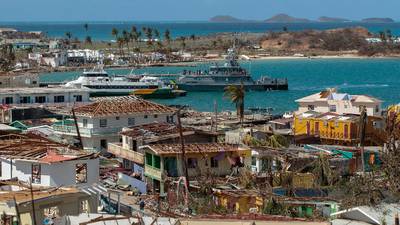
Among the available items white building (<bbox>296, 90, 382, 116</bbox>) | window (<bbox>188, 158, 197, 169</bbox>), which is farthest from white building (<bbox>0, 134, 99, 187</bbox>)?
white building (<bbox>296, 90, 382, 116</bbox>)

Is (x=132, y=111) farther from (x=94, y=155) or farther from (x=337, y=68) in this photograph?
(x=337, y=68)

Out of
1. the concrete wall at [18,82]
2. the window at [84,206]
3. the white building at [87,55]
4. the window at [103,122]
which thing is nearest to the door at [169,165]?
the window at [84,206]

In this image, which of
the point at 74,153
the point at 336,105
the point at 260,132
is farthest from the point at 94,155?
the point at 336,105

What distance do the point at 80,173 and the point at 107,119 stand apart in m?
11.6

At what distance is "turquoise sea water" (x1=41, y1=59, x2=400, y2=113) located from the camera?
75.4 metres

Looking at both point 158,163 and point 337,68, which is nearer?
point 158,163

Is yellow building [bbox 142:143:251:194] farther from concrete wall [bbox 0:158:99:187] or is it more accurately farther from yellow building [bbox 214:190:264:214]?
concrete wall [bbox 0:158:99:187]

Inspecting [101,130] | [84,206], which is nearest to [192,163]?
[84,206]

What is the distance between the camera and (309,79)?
105 metres

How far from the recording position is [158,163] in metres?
25.2

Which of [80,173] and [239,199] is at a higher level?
[80,173]

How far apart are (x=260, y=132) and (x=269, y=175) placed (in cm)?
1068

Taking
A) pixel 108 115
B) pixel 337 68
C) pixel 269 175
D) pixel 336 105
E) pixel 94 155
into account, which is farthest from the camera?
pixel 337 68

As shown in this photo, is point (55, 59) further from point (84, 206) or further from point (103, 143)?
point (84, 206)
